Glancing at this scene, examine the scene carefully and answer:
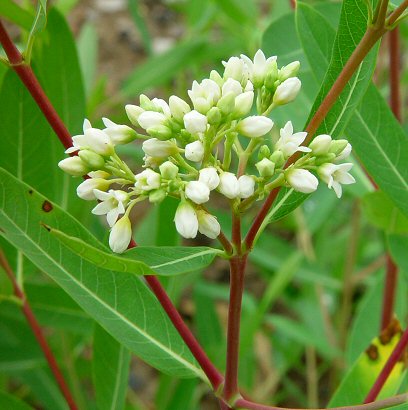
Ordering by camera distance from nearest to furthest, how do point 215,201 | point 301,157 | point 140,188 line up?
point 140,188, point 301,157, point 215,201

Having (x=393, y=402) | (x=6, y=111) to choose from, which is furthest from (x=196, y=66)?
(x=393, y=402)

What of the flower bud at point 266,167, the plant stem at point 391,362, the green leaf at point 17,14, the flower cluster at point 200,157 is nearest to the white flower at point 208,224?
the flower cluster at point 200,157

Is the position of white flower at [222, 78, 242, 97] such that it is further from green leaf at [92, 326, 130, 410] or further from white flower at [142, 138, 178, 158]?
green leaf at [92, 326, 130, 410]

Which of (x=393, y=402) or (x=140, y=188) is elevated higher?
(x=140, y=188)

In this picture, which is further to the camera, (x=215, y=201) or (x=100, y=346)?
(x=215, y=201)

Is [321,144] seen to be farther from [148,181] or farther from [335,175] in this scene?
[148,181]

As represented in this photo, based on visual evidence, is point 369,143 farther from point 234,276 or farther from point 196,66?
point 196,66
